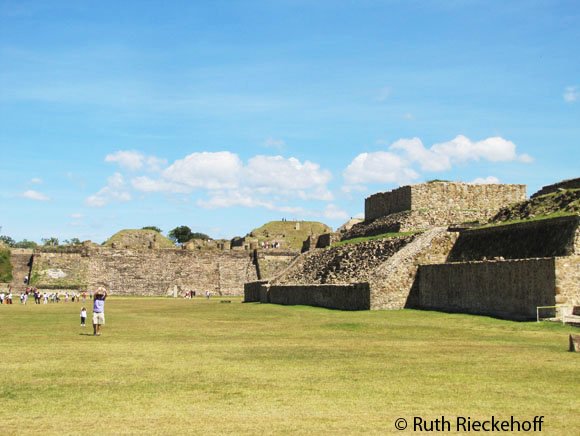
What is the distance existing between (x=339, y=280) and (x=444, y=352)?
73.6ft

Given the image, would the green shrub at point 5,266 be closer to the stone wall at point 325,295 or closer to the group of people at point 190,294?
the group of people at point 190,294

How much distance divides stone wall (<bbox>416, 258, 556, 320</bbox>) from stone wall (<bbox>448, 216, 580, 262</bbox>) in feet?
4.61

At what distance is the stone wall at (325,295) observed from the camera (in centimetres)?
3155

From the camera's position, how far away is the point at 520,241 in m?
28.5

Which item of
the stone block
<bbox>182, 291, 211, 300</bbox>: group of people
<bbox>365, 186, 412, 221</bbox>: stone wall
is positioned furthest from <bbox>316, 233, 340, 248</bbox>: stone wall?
the stone block

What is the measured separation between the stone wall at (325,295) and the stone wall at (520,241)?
167 inches

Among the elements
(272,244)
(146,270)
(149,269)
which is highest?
(272,244)

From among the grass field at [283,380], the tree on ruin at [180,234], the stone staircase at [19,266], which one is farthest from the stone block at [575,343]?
the tree on ruin at [180,234]

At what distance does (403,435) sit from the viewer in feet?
27.1

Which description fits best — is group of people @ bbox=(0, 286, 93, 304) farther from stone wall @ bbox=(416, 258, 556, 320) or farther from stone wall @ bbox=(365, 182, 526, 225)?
stone wall @ bbox=(416, 258, 556, 320)

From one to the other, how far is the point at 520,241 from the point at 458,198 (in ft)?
46.6

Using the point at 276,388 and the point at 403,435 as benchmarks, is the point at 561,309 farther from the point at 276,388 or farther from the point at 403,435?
the point at 403,435

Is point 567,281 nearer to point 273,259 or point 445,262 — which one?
point 445,262

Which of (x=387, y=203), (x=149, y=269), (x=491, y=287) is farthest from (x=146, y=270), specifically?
(x=491, y=287)
